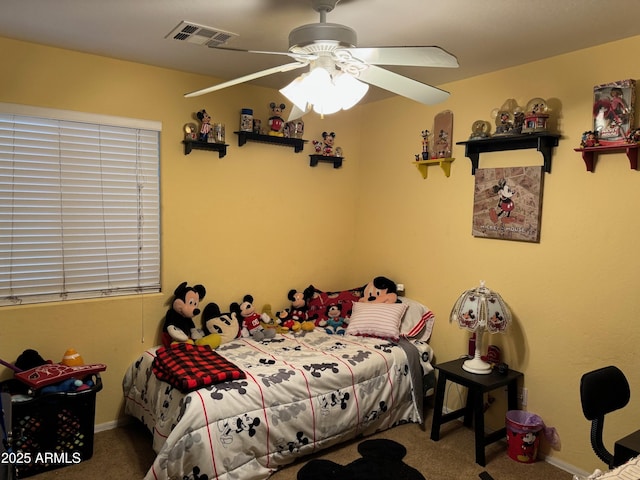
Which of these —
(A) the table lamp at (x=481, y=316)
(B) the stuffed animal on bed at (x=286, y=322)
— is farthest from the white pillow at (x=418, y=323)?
(B) the stuffed animal on bed at (x=286, y=322)

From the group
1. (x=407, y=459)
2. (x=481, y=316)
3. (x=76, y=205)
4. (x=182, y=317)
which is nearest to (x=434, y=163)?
(x=481, y=316)

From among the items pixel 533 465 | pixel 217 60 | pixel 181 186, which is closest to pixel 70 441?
pixel 181 186

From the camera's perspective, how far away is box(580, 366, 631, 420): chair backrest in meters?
1.99

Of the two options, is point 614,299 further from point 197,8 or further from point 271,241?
point 197,8

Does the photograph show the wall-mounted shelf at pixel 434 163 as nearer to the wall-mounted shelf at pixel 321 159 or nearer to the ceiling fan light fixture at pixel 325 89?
the wall-mounted shelf at pixel 321 159

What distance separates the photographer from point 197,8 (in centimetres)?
209

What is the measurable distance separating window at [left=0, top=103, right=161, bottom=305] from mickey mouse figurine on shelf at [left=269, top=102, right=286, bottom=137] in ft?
2.75

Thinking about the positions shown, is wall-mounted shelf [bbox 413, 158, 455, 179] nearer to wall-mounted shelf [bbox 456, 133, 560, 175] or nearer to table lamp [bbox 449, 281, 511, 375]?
wall-mounted shelf [bbox 456, 133, 560, 175]

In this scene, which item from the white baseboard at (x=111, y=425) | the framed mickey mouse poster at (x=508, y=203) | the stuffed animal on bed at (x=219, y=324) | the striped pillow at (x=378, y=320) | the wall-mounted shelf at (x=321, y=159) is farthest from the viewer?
the wall-mounted shelf at (x=321, y=159)

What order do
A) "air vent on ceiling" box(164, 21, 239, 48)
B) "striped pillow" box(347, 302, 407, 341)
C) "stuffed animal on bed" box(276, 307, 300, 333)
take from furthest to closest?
"stuffed animal on bed" box(276, 307, 300, 333) → "striped pillow" box(347, 302, 407, 341) → "air vent on ceiling" box(164, 21, 239, 48)

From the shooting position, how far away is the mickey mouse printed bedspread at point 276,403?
2326 mm

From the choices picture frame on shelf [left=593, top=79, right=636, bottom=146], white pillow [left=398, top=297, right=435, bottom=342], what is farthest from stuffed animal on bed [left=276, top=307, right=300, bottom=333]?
picture frame on shelf [left=593, top=79, right=636, bottom=146]

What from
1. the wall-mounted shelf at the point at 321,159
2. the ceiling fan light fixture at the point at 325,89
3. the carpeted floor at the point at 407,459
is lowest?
the carpeted floor at the point at 407,459

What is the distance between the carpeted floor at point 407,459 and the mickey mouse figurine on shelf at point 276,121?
2258 millimetres
